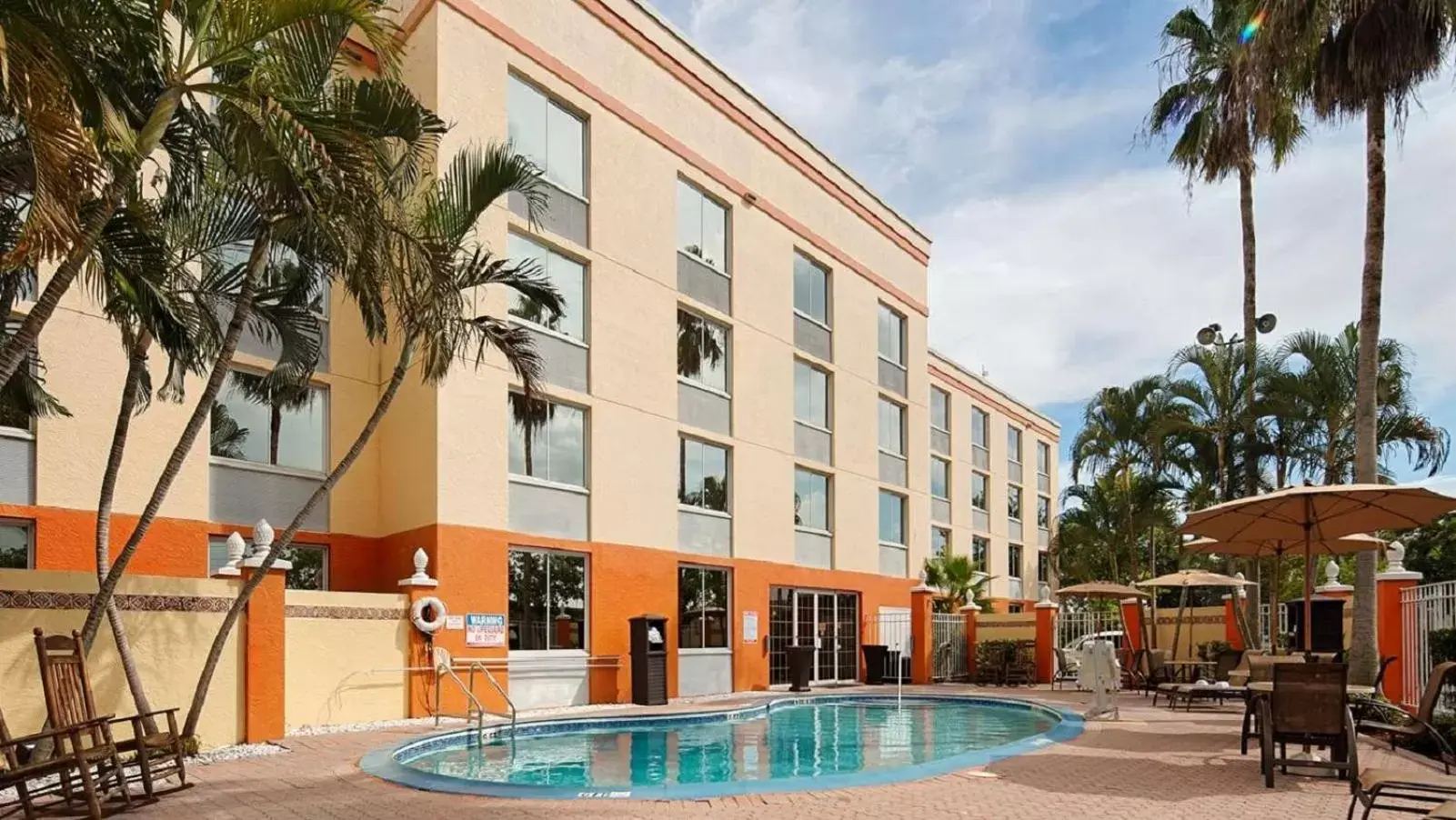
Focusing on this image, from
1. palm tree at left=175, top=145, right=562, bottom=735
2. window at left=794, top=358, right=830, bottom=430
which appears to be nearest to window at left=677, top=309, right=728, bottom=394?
window at left=794, top=358, right=830, bottom=430

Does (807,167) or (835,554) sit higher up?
(807,167)

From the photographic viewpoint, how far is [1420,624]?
552 inches

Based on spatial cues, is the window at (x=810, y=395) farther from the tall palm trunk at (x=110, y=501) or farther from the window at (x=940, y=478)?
the tall palm trunk at (x=110, y=501)

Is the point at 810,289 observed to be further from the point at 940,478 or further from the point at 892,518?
the point at 940,478

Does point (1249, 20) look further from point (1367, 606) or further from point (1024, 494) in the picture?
point (1024, 494)

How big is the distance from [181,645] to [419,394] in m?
5.39

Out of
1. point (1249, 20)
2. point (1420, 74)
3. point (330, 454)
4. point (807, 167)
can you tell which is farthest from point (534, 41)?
point (1420, 74)

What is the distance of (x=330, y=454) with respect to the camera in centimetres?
1664

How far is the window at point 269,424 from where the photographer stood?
1535 cm

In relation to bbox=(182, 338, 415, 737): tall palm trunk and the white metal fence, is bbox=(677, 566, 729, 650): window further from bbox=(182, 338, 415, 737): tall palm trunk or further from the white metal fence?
the white metal fence

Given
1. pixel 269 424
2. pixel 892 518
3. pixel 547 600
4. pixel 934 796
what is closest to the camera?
pixel 934 796

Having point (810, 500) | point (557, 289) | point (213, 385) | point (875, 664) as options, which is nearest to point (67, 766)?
point (213, 385)

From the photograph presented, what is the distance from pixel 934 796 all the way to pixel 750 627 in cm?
1401

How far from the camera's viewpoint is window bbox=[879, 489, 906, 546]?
93.1 feet
